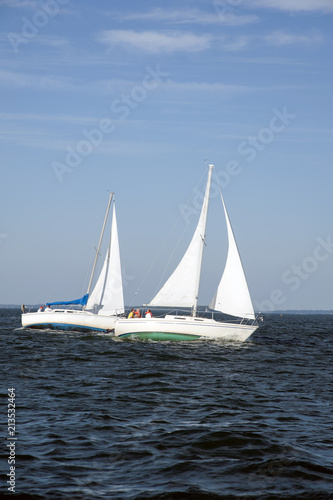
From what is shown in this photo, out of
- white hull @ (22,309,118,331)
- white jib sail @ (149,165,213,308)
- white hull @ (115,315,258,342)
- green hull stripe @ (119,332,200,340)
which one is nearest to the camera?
white hull @ (115,315,258,342)

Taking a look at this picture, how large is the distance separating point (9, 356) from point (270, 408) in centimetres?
1578

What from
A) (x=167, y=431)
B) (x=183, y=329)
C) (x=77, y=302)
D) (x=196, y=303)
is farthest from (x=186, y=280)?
(x=167, y=431)

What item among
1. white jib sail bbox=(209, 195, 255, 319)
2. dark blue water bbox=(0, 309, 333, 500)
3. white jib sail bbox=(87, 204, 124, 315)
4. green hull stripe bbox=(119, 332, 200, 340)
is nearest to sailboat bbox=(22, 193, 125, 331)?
white jib sail bbox=(87, 204, 124, 315)

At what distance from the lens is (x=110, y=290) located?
156 ft

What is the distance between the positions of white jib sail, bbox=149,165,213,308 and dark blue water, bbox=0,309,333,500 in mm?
13494

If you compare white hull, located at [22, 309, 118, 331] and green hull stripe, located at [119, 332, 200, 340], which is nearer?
green hull stripe, located at [119, 332, 200, 340]

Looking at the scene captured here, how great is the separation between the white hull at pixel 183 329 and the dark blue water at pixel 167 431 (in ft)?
31.1

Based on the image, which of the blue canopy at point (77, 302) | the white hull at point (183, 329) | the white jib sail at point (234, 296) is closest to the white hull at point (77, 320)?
the blue canopy at point (77, 302)

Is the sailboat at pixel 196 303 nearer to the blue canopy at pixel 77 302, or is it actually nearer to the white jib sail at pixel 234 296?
the white jib sail at pixel 234 296

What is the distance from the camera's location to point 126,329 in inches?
1467

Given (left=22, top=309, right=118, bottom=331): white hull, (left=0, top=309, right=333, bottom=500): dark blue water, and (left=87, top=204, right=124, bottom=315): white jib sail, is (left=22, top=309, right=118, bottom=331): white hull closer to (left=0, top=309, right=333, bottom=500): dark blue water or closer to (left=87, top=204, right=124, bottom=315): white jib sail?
(left=87, top=204, right=124, bottom=315): white jib sail

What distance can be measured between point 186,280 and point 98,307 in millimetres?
11425

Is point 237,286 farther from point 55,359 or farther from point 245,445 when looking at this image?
point 245,445

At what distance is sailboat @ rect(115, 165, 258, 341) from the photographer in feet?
116
